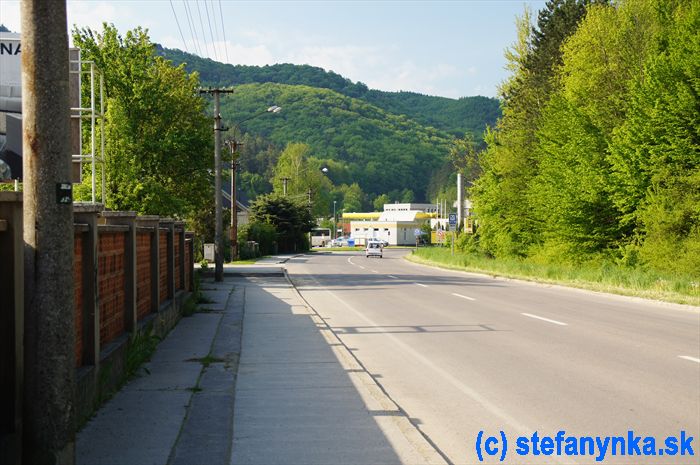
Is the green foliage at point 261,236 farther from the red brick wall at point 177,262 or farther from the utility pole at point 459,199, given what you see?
the red brick wall at point 177,262

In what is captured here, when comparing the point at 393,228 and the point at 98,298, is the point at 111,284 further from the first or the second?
the point at 393,228

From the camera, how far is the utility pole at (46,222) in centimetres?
471

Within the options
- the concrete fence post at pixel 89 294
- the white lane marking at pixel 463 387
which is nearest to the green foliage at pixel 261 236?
the white lane marking at pixel 463 387

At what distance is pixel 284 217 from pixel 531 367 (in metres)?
73.7

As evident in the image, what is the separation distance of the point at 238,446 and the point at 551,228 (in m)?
34.3

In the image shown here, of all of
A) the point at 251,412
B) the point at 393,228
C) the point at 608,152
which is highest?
the point at 608,152

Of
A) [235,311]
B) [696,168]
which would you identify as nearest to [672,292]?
[696,168]

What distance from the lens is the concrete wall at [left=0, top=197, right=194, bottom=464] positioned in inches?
210

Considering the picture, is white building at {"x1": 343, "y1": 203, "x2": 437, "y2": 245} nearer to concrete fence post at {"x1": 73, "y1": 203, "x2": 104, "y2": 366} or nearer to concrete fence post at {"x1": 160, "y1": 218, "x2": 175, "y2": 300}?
concrete fence post at {"x1": 160, "y1": 218, "x2": 175, "y2": 300}

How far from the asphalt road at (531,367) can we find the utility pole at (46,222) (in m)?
3.08

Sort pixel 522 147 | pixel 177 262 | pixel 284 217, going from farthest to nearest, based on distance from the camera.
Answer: pixel 284 217 → pixel 522 147 → pixel 177 262

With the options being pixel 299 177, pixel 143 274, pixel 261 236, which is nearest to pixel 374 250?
pixel 261 236

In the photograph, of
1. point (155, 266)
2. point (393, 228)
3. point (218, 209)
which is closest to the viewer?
point (155, 266)

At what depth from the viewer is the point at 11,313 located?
17.6ft
